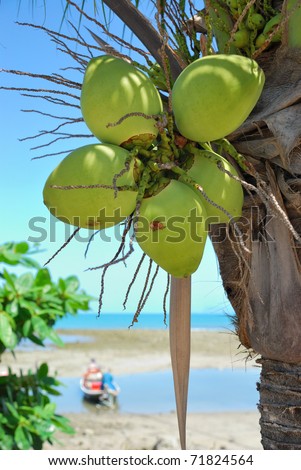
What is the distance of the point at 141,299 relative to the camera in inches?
27.0

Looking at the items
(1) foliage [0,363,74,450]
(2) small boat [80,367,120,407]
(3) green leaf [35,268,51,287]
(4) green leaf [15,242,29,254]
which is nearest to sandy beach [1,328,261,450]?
(1) foliage [0,363,74,450]

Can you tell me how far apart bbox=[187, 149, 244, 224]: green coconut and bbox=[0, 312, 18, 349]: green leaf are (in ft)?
4.14

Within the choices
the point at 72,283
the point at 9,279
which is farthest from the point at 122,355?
the point at 9,279

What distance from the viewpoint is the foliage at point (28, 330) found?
1830 millimetres

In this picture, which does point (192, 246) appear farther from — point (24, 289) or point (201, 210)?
point (24, 289)

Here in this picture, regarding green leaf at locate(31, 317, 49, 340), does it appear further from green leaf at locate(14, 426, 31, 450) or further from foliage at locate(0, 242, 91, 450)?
green leaf at locate(14, 426, 31, 450)

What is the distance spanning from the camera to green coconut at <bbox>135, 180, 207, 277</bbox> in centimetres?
57

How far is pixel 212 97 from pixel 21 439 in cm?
154

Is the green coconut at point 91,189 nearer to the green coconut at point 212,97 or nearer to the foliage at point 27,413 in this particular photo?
the green coconut at point 212,97

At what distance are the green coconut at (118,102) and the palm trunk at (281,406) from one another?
420 millimetres

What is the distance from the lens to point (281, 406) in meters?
0.82

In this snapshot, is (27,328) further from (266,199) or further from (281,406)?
(266,199)

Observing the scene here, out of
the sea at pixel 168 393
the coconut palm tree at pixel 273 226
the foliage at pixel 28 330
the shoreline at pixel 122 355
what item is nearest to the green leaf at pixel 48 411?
the foliage at pixel 28 330
